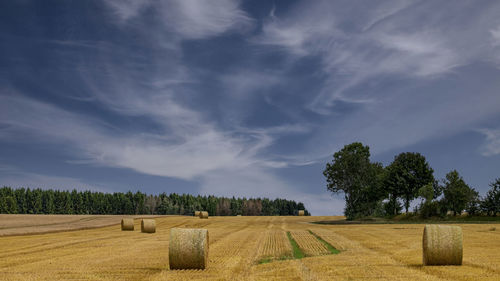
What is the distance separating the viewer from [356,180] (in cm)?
6912

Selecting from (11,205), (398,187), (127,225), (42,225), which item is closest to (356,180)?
(398,187)

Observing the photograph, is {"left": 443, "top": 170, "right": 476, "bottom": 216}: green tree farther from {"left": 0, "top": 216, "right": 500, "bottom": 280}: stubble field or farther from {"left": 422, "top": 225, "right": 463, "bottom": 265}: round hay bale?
{"left": 422, "top": 225, "right": 463, "bottom": 265}: round hay bale

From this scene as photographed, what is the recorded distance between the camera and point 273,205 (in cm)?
19350

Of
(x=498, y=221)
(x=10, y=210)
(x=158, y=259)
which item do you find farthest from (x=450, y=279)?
(x=10, y=210)

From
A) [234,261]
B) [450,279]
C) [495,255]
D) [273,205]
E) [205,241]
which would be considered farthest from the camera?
[273,205]

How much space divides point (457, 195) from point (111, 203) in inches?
5044

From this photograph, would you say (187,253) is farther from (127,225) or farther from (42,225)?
(42,225)

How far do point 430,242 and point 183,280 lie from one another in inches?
374

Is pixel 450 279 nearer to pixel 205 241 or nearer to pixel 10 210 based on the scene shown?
pixel 205 241

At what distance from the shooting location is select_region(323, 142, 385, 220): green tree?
69.2 m

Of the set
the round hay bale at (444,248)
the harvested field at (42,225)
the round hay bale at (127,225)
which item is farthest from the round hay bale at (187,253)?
the round hay bale at (127,225)

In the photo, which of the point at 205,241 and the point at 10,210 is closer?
the point at 205,241

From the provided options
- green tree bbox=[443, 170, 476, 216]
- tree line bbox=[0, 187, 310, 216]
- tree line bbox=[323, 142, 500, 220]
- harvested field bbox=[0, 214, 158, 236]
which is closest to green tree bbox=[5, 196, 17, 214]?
tree line bbox=[0, 187, 310, 216]

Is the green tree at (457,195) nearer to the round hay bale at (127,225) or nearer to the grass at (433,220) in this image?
the grass at (433,220)
